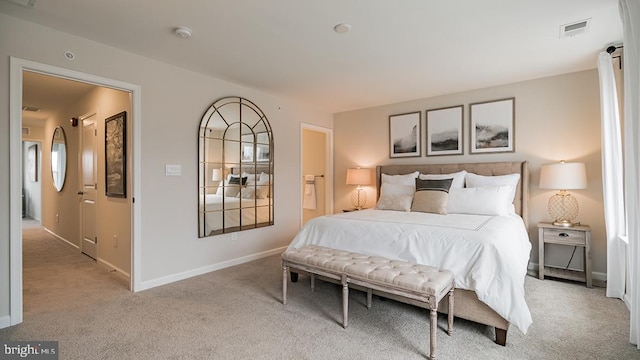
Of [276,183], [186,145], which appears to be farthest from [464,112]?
[186,145]

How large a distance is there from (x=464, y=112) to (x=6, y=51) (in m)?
5.06

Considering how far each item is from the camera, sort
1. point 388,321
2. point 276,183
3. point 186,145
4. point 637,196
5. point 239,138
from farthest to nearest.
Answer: point 276,183 < point 239,138 < point 186,145 < point 388,321 < point 637,196

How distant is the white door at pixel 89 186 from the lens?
425 cm

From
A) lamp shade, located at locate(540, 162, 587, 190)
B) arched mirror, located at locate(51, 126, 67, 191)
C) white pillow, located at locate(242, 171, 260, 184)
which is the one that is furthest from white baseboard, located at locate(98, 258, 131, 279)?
lamp shade, located at locate(540, 162, 587, 190)

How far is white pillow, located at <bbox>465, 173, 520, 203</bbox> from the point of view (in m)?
3.73

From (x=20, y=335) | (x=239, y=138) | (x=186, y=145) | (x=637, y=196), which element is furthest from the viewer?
(x=239, y=138)

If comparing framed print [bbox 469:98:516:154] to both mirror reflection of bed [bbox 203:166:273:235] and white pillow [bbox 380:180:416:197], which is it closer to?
white pillow [bbox 380:180:416:197]

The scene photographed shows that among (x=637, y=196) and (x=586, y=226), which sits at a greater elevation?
(x=637, y=196)

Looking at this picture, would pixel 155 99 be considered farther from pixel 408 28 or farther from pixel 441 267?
pixel 441 267

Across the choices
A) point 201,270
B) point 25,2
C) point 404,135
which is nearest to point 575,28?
point 404,135

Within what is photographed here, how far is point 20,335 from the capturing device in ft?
7.29

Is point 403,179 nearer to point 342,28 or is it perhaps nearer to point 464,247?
point 464,247

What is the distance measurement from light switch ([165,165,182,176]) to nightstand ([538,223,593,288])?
4291 mm

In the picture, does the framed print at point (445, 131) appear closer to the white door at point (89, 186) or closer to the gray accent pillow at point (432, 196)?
the gray accent pillow at point (432, 196)
